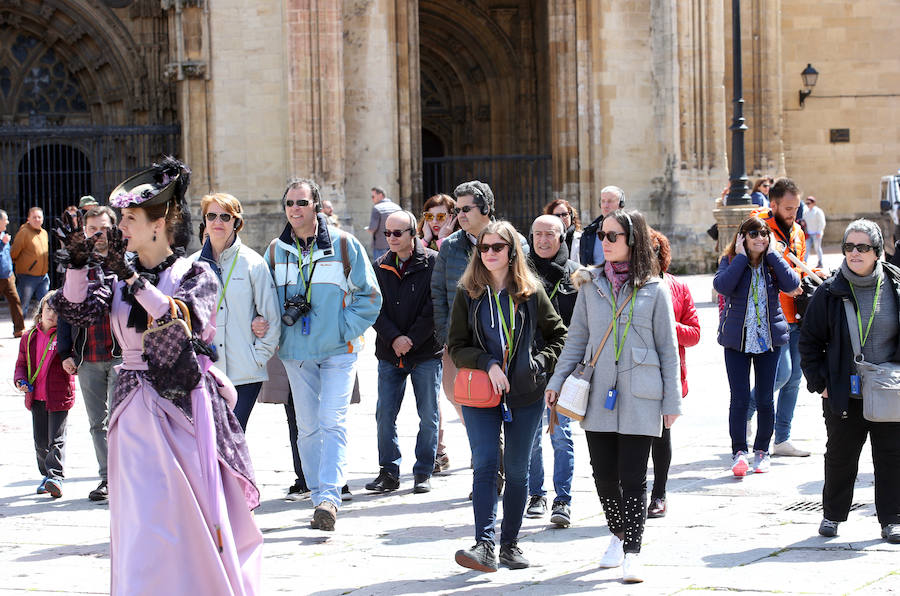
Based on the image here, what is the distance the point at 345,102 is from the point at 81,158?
6.01 m

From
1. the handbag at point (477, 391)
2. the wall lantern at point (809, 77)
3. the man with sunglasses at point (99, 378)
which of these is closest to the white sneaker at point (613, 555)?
the handbag at point (477, 391)

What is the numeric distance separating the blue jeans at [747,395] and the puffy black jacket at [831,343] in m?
1.59

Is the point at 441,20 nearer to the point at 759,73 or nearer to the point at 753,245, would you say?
the point at 759,73

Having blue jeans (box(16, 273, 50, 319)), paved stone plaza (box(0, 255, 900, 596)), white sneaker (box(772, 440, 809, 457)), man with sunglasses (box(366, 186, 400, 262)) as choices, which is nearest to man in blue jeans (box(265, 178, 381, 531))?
paved stone plaza (box(0, 255, 900, 596))

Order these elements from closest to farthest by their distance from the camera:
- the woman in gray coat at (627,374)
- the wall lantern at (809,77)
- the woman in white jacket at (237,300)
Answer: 1. the woman in gray coat at (627,374)
2. the woman in white jacket at (237,300)
3. the wall lantern at (809,77)

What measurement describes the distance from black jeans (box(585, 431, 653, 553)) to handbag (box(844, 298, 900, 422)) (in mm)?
1221

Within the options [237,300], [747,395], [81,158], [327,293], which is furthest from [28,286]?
[747,395]


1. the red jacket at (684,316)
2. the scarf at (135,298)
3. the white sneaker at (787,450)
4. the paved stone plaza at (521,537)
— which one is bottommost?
the paved stone plaza at (521,537)

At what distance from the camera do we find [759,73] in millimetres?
26578

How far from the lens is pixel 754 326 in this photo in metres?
8.33

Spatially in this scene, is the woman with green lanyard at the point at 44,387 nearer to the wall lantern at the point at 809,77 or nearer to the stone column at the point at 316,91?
the stone column at the point at 316,91

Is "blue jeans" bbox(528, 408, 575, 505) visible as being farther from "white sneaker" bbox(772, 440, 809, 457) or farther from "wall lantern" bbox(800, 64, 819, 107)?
"wall lantern" bbox(800, 64, 819, 107)

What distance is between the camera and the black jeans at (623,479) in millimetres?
6000

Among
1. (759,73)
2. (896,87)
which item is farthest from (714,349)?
(896,87)
